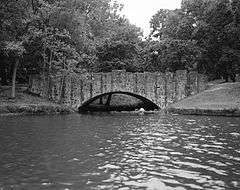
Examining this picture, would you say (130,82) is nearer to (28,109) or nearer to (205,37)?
(205,37)

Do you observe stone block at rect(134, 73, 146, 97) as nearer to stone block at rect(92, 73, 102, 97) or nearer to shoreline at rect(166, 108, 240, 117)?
stone block at rect(92, 73, 102, 97)

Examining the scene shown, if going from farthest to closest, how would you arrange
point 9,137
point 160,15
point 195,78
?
point 160,15, point 195,78, point 9,137

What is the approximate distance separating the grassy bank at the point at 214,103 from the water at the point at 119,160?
49.1 feet

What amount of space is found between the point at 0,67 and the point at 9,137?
36.1 metres

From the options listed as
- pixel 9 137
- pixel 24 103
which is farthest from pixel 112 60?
pixel 9 137

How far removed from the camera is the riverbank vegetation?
4488 cm

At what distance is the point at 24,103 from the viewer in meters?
43.9

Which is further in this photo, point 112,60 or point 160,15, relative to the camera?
point 160,15

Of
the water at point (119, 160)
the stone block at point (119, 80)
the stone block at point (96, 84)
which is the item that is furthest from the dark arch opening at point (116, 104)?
the water at point (119, 160)

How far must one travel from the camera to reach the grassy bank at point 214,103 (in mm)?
40062

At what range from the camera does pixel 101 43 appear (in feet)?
209

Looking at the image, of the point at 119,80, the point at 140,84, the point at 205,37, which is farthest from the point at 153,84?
the point at 205,37

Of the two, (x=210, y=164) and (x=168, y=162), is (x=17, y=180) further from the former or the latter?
(x=210, y=164)

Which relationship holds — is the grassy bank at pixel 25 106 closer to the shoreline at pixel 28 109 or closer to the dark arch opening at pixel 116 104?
the shoreline at pixel 28 109
